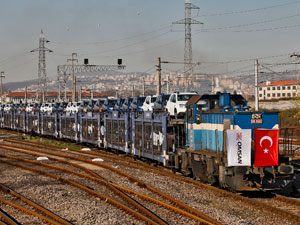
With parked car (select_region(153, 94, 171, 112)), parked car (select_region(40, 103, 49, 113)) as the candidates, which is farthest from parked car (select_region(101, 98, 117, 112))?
parked car (select_region(40, 103, 49, 113))

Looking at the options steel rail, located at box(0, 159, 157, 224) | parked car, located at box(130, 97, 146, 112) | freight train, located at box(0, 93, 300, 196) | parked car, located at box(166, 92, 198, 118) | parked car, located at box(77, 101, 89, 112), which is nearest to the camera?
steel rail, located at box(0, 159, 157, 224)

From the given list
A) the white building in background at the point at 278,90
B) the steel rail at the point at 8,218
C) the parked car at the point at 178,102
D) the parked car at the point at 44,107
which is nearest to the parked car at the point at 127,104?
the parked car at the point at 178,102

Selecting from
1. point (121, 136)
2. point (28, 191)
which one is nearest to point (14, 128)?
point (121, 136)

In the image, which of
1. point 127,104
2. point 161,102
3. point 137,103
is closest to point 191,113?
point 161,102

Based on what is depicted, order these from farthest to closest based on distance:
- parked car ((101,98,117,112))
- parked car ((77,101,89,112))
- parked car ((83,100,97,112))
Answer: parked car ((77,101,89,112)) < parked car ((83,100,97,112)) < parked car ((101,98,117,112))

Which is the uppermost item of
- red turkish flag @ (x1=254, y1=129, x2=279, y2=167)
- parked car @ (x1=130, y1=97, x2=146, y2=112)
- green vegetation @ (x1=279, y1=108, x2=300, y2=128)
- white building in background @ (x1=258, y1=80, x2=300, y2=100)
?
white building in background @ (x1=258, y1=80, x2=300, y2=100)

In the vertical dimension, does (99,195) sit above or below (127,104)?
below

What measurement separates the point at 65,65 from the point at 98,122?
41.8 m

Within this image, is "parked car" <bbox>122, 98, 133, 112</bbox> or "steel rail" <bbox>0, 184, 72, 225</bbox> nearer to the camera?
"steel rail" <bbox>0, 184, 72, 225</bbox>

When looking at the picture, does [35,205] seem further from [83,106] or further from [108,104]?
[83,106]

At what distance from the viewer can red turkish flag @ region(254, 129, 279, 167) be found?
11898 millimetres

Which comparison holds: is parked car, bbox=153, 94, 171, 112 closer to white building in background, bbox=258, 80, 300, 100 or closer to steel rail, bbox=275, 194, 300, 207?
steel rail, bbox=275, 194, 300, 207

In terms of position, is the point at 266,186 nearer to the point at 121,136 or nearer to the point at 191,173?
the point at 191,173

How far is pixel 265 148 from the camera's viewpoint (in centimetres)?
1192
